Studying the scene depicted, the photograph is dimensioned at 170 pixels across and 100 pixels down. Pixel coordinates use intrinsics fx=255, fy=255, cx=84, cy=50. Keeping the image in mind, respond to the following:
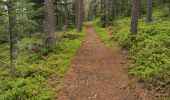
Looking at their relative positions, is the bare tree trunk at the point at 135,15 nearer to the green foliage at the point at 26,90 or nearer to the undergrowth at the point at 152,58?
the undergrowth at the point at 152,58

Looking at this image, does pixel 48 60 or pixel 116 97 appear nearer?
pixel 116 97

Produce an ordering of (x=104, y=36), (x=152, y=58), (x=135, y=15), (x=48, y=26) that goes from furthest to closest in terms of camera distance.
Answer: (x=104, y=36)
(x=135, y=15)
(x=48, y=26)
(x=152, y=58)

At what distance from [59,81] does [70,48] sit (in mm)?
6240

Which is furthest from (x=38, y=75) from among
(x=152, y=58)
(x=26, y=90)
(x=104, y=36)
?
(x=104, y=36)

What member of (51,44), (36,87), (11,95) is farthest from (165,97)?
(51,44)

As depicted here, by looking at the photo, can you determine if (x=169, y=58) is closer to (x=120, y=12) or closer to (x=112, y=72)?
(x=112, y=72)

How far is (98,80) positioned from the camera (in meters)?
9.65

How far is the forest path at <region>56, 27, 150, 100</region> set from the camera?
8.17 m

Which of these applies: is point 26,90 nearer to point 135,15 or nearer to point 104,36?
point 135,15

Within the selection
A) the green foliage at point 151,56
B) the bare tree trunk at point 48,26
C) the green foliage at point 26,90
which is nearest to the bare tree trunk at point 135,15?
the green foliage at point 151,56

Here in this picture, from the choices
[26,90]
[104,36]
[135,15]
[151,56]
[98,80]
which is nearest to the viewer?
[26,90]

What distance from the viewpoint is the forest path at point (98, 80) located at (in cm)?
817

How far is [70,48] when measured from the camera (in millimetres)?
15625

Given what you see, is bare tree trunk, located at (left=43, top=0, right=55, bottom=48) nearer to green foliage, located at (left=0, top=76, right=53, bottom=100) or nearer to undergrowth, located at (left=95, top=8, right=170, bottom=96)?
undergrowth, located at (left=95, top=8, right=170, bottom=96)
